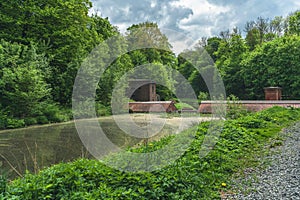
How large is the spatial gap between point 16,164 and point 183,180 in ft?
14.2

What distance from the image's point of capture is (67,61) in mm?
19047

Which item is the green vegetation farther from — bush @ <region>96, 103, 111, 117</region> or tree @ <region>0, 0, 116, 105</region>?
tree @ <region>0, 0, 116, 105</region>

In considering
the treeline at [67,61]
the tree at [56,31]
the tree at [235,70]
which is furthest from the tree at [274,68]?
the tree at [56,31]

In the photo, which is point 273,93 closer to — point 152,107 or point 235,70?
point 235,70

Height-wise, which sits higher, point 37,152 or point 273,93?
point 273,93

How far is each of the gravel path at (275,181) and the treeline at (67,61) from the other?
491 centimetres

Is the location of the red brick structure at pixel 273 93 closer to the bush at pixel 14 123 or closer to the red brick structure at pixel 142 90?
the red brick structure at pixel 142 90

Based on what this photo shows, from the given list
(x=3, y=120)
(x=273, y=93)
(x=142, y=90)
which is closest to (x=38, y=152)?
(x=3, y=120)

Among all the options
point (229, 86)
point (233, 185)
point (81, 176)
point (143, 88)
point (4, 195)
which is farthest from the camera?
point (229, 86)

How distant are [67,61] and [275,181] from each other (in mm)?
18036

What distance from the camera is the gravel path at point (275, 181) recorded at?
291cm

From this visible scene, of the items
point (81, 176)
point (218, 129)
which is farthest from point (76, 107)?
point (81, 176)

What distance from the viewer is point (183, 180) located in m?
3.03

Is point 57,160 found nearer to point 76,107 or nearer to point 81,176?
point 81,176
